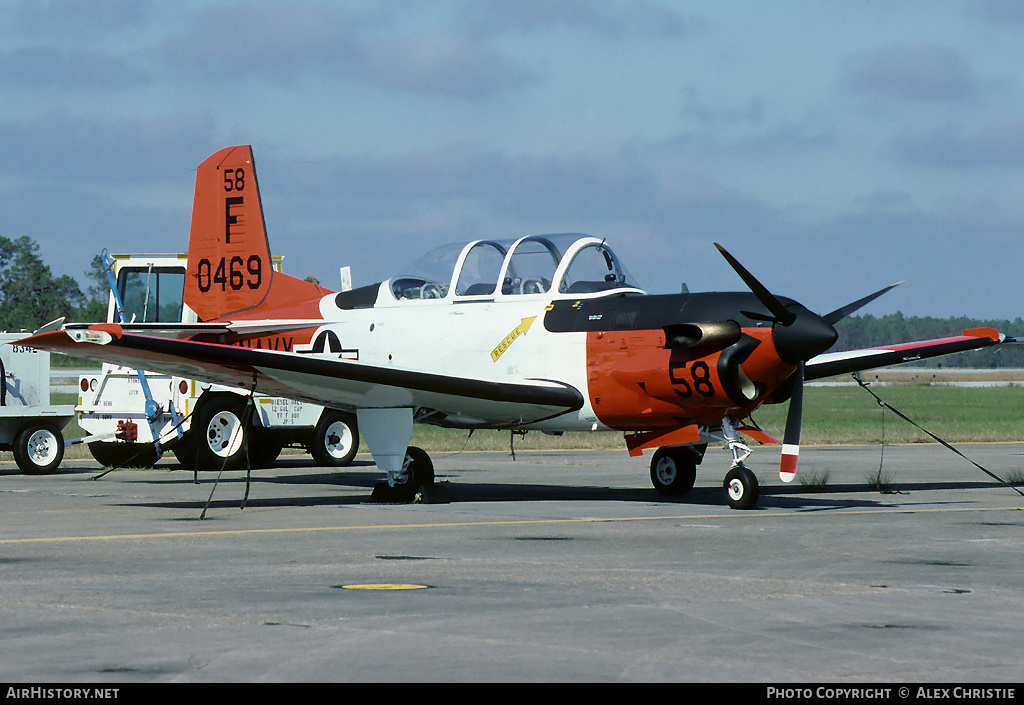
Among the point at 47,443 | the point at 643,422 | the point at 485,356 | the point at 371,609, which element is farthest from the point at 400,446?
the point at 47,443

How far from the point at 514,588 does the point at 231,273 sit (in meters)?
12.8

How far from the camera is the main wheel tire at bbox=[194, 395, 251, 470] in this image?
21703 millimetres

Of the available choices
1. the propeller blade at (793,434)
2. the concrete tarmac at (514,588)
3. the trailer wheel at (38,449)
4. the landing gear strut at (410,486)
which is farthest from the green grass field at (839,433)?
the propeller blade at (793,434)

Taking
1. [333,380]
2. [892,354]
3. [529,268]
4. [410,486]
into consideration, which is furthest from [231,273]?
[892,354]

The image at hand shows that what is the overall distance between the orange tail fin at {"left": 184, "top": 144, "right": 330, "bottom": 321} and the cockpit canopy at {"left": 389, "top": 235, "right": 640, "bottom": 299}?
13.3 ft

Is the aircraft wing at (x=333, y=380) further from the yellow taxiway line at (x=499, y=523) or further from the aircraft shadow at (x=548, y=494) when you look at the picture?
the yellow taxiway line at (x=499, y=523)

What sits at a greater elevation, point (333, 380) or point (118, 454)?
point (333, 380)

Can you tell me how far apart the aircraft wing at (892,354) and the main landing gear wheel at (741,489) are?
3146 mm

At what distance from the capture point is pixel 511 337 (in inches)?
636

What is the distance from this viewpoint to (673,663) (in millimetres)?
6105

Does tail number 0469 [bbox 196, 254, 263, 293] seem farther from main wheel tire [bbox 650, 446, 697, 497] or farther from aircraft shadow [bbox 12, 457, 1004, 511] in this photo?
main wheel tire [bbox 650, 446, 697, 497]

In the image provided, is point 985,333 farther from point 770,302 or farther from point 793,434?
point 770,302

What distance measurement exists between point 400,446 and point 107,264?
10.3 meters

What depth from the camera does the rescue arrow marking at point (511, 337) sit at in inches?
631
